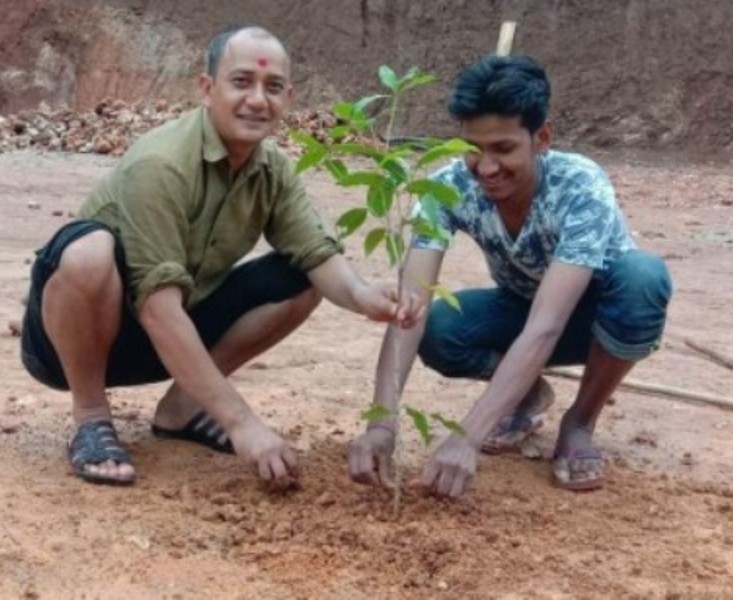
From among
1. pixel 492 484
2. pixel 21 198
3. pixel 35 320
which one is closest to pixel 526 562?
pixel 492 484

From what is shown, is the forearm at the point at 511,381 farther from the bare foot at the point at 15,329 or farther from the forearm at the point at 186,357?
the bare foot at the point at 15,329

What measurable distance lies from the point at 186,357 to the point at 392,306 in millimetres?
493

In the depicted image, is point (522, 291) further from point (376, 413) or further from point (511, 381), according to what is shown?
point (376, 413)

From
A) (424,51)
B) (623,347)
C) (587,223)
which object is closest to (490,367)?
(623,347)

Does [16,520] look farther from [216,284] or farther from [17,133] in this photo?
[17,133]

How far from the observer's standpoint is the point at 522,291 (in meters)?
3.92

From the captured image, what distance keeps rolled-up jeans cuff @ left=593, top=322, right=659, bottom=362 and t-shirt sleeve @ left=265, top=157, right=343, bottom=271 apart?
0.71 m

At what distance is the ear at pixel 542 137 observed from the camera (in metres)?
3.51

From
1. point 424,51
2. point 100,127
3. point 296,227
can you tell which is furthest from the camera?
point 424,51

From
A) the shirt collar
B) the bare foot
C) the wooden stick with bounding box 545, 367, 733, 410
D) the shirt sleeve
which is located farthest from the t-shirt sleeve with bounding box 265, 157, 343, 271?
the bare foot

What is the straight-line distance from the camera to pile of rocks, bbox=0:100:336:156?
12.6m

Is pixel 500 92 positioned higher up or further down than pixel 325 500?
higher up

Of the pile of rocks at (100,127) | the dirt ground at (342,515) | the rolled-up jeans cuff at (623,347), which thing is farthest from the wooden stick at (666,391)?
the pile of rocks at (100,127)

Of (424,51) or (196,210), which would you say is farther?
(424,51)
